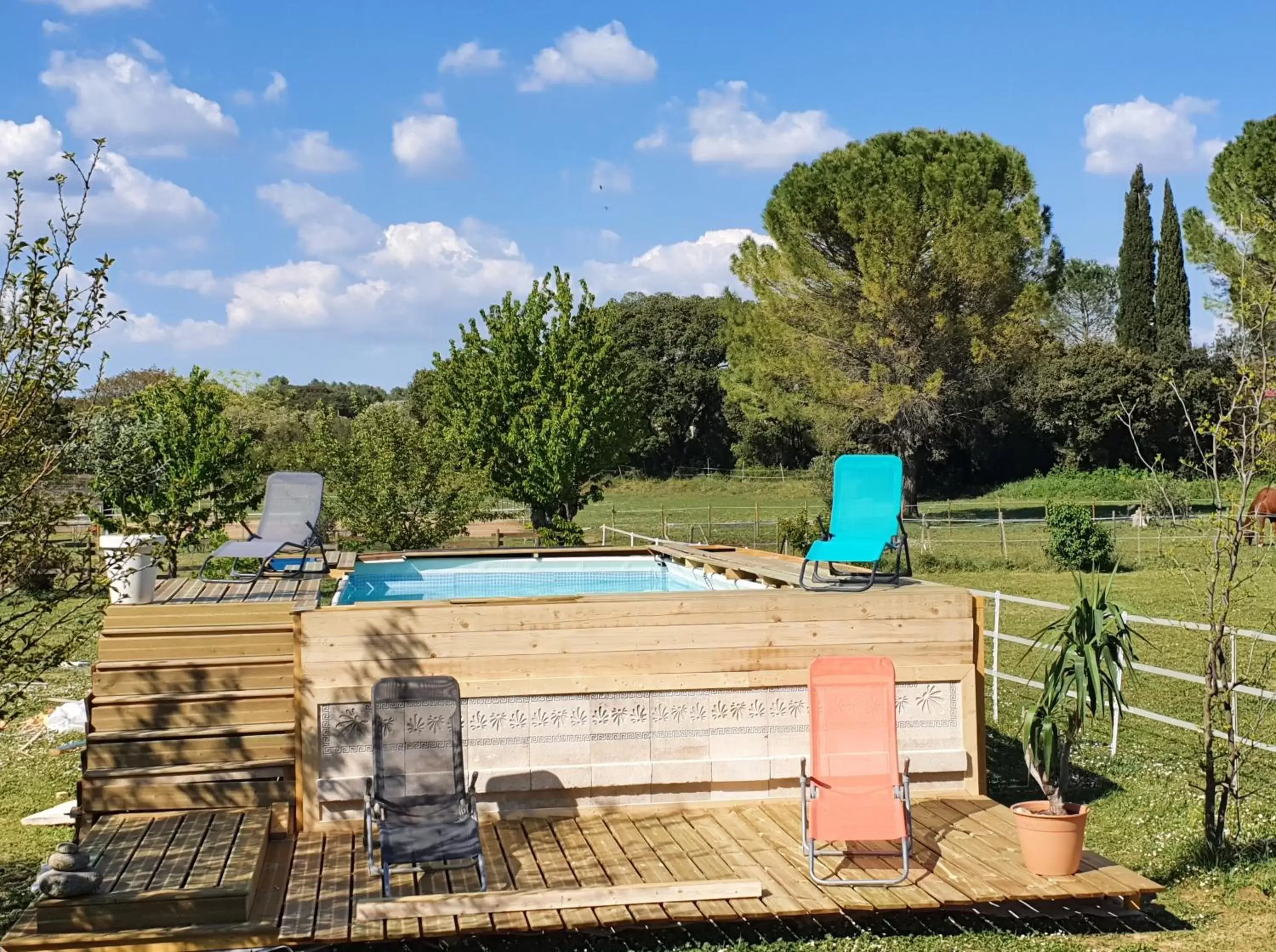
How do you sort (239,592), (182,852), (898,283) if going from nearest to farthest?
(182,852), (239,592), (898,283)

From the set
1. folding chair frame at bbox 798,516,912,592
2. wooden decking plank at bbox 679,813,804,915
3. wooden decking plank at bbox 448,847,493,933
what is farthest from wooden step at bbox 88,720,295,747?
folding chair frame at bbox 798,516,912,592

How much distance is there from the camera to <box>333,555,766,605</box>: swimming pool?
13.3 m

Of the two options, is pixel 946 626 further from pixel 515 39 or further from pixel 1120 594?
pixel 1120 594

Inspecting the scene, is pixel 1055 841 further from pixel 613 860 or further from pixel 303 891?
pixel 303 891

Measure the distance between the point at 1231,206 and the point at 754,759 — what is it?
113 feet

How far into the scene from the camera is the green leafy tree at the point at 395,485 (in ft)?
65.1

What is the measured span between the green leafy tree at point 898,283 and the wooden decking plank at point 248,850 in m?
28.6

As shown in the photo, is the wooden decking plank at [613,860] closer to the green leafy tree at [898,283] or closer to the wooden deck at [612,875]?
the wooden deck at [612,875]

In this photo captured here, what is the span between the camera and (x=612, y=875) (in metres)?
5.54

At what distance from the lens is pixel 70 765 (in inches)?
344

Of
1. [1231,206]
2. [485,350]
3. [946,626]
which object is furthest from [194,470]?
[1231,206]

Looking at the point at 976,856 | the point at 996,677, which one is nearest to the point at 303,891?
the point at 976,856

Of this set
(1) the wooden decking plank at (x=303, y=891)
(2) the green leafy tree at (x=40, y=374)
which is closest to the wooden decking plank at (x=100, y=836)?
(1) the wooden decking plank at (x=303, y=891)

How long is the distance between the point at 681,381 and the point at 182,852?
157 feet
